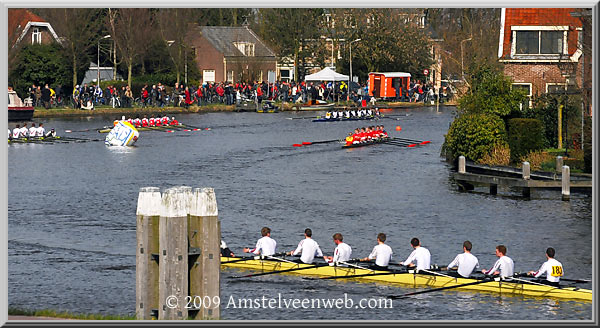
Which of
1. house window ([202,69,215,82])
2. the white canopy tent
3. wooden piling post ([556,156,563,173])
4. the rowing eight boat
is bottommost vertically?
the rowing eight boat

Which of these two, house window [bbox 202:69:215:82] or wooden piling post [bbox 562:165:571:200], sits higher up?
house window [bbox 202:69:215:82]

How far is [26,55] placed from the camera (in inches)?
3561

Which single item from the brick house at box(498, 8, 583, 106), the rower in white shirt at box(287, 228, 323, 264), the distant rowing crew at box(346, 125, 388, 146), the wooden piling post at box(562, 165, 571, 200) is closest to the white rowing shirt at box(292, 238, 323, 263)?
the rower in white shirt at box(287, 228, 323, 264)

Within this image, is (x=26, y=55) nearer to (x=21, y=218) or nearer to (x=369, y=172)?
(x=369, y=172)

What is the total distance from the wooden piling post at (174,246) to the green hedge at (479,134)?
110 feet

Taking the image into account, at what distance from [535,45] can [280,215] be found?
27432 millimetres

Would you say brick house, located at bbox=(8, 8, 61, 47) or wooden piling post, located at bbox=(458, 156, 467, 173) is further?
brick house, located at bbox=(8, 8, 61, 47)

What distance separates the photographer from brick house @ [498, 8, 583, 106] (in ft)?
210

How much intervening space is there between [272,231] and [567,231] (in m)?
10.9

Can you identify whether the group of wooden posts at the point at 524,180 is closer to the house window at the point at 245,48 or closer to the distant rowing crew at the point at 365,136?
the distant rowing crew at the point at 365,136

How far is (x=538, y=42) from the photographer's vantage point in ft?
215

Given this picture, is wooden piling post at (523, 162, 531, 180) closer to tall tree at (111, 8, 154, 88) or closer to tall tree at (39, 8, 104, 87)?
tall tree at (39, 8, 104, 87)

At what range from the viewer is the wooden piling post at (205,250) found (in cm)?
1973

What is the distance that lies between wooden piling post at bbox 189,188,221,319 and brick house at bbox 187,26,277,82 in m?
97.5
